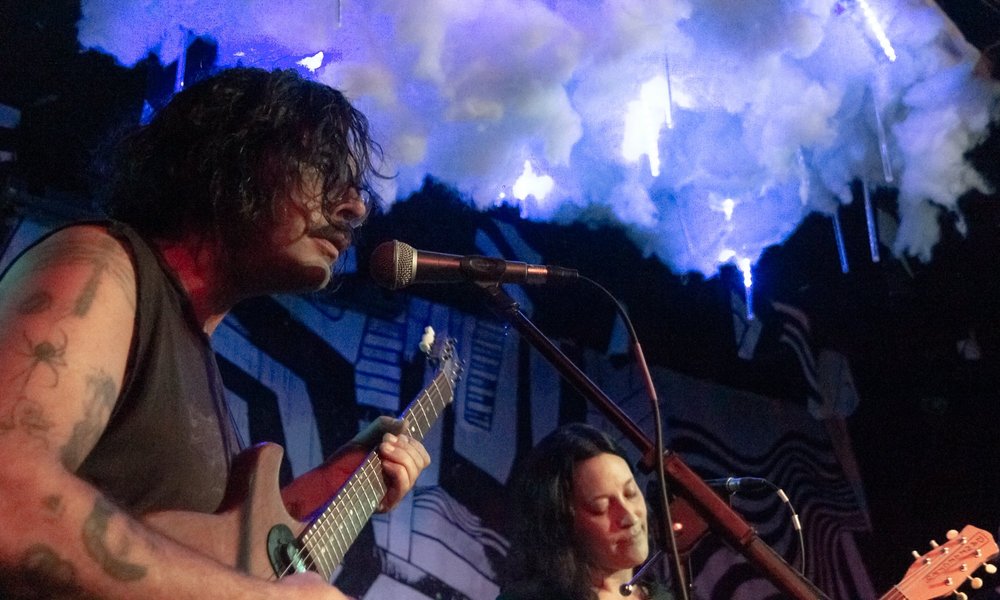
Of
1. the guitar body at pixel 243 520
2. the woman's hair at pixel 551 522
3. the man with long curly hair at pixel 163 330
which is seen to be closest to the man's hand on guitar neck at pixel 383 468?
the man with long curly hair at pixel 163 330

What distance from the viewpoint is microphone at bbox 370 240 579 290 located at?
6.03ft

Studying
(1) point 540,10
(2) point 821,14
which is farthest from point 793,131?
(1) point 540,10

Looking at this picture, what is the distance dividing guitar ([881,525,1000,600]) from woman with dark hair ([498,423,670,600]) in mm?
950

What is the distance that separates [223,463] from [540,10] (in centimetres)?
343

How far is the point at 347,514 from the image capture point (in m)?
1.91

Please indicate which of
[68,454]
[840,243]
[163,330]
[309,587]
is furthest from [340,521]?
[840,243]

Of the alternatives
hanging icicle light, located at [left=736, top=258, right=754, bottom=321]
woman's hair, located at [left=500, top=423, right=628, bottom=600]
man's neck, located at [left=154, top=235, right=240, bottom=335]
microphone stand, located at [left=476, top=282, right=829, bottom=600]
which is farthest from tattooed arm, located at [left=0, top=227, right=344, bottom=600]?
hanging icicle light, located at [left=736, top=258, right=754, bottom=321]

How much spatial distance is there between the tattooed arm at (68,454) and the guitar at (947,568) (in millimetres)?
2609

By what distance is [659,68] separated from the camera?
479cm

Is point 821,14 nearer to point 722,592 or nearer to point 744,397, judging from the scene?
point 744,397

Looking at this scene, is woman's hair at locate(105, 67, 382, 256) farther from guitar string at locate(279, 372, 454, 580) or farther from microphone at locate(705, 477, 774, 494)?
microphone at locate(705, 477, 774, 494)

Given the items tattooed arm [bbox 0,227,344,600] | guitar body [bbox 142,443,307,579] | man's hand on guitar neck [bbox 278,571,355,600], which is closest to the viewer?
tattooed arm [bbox 0,227,344,600]

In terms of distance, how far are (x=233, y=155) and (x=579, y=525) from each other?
2051 mm

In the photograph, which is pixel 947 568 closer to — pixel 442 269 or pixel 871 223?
pixel 442 269
